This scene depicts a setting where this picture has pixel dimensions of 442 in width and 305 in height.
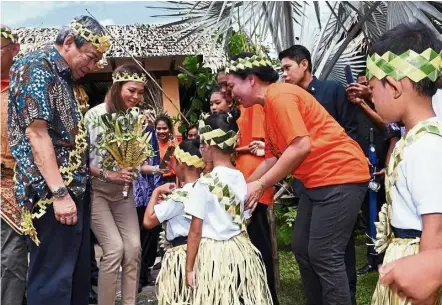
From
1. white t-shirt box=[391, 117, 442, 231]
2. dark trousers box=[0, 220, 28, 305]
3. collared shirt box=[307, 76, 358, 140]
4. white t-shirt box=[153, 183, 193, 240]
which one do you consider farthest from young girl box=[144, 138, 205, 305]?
white t-shirt box=[391, 117, 442, 231]

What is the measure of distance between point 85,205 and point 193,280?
0.75m

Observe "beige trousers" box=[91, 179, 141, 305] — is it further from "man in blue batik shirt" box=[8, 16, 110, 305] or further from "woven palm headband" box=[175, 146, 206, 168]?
"man in blue batik shirt" box=[8, 16, 110, 305]

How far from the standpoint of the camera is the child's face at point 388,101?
5.45 feet

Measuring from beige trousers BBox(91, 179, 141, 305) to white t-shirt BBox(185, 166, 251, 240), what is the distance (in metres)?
0.87

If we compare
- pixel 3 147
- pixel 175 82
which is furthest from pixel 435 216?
pixel 175 82

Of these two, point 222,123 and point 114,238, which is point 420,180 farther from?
point 114,238

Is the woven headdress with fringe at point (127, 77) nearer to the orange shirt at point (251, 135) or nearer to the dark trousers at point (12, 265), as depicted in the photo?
the orange shirt at point (251, 135)

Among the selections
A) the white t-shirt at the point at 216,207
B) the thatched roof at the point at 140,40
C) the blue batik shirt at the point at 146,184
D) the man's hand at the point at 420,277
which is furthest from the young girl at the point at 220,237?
the thatched roof at the point at 140,40

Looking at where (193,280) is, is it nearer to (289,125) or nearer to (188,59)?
(289,125)

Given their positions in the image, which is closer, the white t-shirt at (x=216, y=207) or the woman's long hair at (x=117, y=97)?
the white t-shirt at (x=216, y=207)

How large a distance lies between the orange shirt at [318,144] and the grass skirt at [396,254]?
4.05 feet

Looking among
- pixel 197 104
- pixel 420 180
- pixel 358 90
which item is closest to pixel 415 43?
pixel 420 180

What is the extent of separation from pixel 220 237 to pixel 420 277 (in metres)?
1.87

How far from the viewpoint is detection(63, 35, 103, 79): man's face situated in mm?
2834
